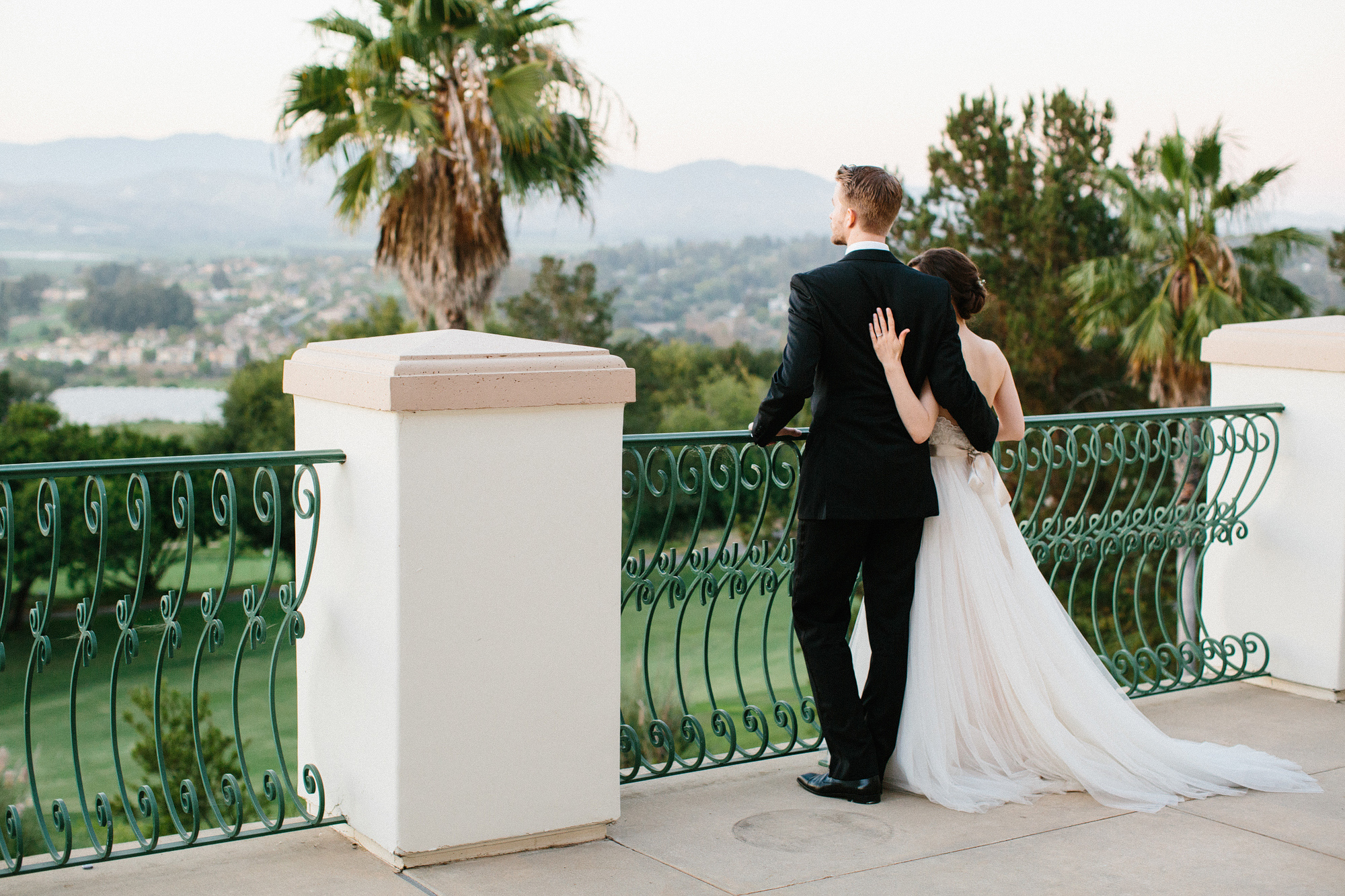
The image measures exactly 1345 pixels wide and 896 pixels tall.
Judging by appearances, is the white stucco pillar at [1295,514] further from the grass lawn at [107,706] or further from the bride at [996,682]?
the grass lawn at [107,706]

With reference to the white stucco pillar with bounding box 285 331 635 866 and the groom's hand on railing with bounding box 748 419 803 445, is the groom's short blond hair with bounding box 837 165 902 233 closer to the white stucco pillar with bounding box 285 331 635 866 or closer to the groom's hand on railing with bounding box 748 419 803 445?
the groom's hand on railing with bounding box 748 419 803 445

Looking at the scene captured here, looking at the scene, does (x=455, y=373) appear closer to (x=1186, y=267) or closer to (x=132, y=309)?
(x=1186, y=267)

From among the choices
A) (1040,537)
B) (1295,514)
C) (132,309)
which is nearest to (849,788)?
(1040,537)

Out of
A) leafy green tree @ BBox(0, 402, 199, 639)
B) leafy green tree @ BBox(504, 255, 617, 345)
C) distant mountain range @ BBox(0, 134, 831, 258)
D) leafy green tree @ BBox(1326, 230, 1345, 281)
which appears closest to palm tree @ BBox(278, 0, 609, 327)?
leafy green tree @ BBox(0, 402, 199, 639)

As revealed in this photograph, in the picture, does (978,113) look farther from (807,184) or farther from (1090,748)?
(807,184)

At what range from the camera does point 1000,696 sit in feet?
12.5

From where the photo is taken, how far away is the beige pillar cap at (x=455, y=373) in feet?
10.1

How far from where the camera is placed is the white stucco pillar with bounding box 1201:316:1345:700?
4992mm

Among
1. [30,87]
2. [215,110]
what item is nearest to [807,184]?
[215,110]

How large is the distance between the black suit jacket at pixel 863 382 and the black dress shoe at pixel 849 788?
822 mm

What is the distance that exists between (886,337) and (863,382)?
15 centimetres

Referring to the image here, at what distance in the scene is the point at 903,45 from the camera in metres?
62.7

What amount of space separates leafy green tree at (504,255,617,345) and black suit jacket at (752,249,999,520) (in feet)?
129

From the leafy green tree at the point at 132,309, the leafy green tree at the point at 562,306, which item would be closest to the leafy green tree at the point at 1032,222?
the leafy green tree at the point at 562,306
